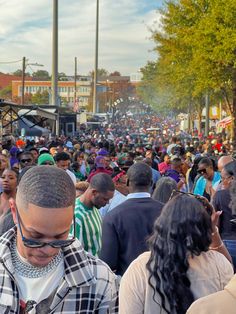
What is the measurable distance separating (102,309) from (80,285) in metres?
0.18

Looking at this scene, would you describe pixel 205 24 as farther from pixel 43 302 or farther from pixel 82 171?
pixel 43 302

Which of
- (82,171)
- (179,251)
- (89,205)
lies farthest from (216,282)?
(82,171)

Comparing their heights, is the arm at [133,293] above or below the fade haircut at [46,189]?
below

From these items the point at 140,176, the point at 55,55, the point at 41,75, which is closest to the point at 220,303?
the point at 140,176

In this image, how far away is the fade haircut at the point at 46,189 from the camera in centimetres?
213

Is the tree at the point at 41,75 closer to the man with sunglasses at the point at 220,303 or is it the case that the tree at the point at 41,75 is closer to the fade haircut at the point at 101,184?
the fade haircut at the point at 101,184

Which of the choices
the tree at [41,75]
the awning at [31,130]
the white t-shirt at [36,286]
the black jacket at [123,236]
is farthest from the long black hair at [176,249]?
the tree at [41,75]

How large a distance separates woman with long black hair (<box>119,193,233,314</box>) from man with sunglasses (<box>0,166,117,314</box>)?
2.28ft

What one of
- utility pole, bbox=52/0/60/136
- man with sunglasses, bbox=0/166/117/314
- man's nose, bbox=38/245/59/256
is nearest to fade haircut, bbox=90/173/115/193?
Answer: man with sunglasses, bbox=0/166/117/314

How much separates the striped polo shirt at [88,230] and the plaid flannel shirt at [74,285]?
2.36 metres

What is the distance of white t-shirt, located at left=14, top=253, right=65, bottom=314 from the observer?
7.09 feet

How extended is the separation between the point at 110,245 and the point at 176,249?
60.5 inches

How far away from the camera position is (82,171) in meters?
12.1

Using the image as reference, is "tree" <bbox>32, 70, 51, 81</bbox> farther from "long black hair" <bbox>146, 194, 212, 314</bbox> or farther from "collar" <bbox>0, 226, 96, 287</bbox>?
"collar" <bbox>0, 226, 96, 287</bbox>
